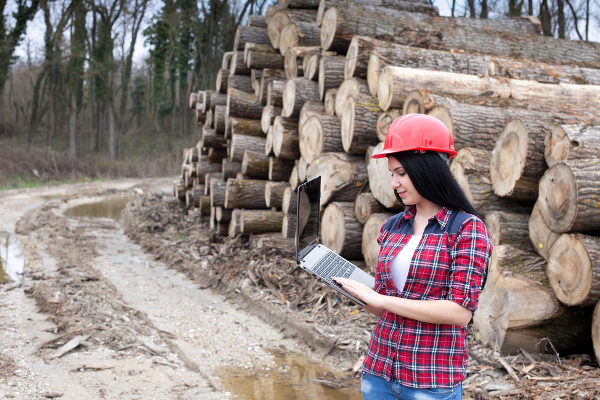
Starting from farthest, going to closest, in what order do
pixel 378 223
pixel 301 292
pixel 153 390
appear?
1. pixel 301 292
2. pixel 378 223
3. pixel 153 390

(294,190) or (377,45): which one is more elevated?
(377,45)

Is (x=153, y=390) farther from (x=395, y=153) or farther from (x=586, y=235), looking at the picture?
(x=586, y=235)

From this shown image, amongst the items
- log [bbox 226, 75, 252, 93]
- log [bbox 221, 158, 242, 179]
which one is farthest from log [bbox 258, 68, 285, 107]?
log [bbox 221, 158, 242, 179]

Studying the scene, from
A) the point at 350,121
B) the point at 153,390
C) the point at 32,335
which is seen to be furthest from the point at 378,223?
the point at 32,335

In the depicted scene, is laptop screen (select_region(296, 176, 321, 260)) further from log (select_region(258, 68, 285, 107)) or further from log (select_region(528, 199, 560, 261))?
log (select_region(258, 68, 285, 107))

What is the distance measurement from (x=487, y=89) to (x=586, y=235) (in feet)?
8.59

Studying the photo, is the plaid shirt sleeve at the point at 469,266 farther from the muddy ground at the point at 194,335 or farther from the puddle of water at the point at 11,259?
the puddle of water at the point at 11,259

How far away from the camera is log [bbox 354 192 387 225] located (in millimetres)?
5742

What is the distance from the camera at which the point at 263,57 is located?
9727 mm

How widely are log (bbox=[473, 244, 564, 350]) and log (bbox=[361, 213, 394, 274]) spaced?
153 centimetres

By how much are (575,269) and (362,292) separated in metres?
2.56

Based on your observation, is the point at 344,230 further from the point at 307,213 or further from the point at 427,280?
the point at 427,280

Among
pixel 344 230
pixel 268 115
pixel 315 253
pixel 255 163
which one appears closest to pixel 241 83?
pixel 268 115

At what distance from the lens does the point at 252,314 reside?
20.7ft
